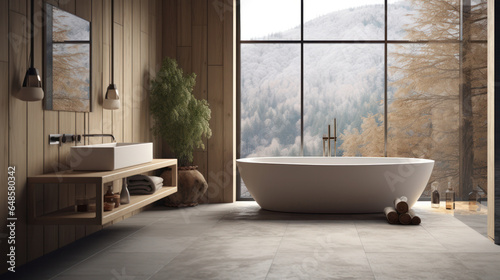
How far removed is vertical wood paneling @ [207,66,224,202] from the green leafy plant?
0.38 m

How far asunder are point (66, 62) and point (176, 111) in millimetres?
1950

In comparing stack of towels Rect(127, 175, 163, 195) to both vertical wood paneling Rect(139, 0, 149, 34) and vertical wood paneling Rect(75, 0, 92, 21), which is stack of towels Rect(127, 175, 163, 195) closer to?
vertical wood paneling Rect(75, 0, 92, 21)

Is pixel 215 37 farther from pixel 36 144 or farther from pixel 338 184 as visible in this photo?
pixel 36 144

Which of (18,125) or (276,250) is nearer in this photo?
(18,125)

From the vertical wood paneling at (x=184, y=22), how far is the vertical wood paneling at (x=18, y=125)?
3.15 meters

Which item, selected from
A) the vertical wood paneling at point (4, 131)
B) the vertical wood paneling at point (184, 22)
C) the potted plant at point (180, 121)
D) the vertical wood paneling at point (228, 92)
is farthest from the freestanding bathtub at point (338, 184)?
the vertical wood paneling at point (4, 131)

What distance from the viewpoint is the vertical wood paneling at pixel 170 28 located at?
6.50 meters

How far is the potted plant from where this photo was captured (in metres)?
5.89

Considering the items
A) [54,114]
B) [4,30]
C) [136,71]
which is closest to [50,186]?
[54,114]

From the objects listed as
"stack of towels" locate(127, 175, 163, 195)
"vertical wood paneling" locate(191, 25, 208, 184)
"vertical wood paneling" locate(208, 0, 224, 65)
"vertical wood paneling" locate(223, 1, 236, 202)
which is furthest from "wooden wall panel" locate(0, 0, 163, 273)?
"vertical wood paneling" locate(223, 1, 236, 202)

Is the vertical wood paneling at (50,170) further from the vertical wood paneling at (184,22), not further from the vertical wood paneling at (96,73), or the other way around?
the vertical wood paneling at (184,22)

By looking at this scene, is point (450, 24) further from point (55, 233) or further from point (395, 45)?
point (55, 233)

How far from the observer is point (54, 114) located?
3.82 metres

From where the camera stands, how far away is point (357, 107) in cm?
694
